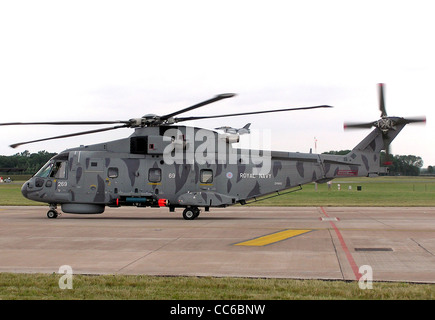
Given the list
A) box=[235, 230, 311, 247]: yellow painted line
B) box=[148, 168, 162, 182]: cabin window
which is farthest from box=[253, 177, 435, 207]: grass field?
box=[235, 230, 311, 247]: yellow painted line

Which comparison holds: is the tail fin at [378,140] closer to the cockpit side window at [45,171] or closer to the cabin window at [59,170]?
the cabin window at [59,170]

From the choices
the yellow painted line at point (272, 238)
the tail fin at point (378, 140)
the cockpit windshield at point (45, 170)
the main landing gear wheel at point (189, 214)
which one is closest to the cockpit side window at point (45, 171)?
the cockpit windshield at point (45, 170)

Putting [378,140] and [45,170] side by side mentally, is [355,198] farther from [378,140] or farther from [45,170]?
[45,170]

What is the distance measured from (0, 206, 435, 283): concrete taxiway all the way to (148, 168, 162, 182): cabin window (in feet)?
10.5

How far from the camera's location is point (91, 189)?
23516 mm

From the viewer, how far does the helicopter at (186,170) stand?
2295cm

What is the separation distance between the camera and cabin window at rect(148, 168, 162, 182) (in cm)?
2325

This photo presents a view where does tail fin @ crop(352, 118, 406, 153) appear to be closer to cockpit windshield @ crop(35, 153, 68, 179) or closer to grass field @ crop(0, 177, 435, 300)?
cockpit windshield @ crop(35, 153, 68, 179)

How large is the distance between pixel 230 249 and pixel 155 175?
34.6 feet
